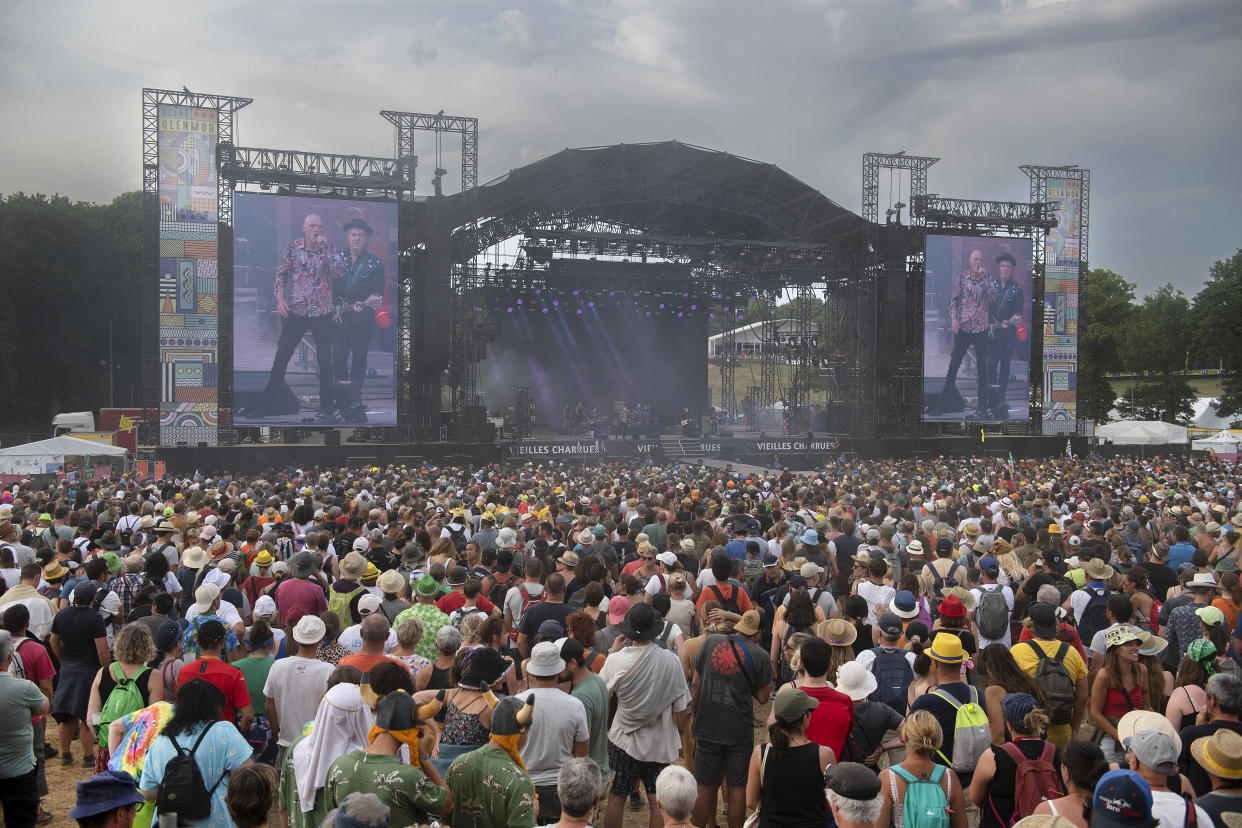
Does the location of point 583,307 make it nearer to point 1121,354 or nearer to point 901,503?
point 901,503

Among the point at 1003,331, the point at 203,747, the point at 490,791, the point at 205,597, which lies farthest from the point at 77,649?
the point at 1003,331

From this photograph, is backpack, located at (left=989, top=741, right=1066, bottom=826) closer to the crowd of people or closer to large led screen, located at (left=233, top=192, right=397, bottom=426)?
the crowd of people

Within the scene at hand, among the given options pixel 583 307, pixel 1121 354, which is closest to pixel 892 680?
pixel 583 307

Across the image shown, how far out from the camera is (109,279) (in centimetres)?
3869

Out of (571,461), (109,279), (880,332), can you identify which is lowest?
A: (571,461)

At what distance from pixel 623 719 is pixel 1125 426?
109 feet

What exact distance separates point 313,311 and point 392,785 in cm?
2352

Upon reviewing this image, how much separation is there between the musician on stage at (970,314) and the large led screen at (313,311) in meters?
→ 18.7

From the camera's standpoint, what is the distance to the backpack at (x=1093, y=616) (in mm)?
6306

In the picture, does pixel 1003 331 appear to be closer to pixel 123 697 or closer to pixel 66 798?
pixel 66 798

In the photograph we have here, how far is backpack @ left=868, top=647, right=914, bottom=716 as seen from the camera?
15.4ft

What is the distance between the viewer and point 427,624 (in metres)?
5.23

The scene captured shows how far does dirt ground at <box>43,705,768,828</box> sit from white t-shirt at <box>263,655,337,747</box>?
102 centimetres

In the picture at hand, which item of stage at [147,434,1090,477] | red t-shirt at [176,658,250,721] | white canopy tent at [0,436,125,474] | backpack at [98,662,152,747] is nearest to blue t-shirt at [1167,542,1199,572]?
red t-shirt at [176,658,250,721]
